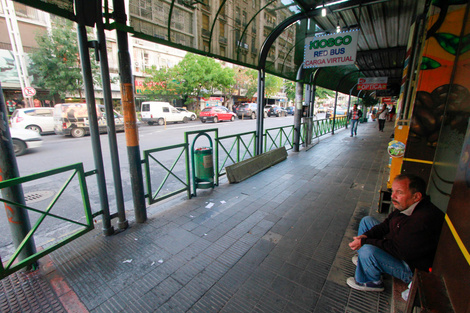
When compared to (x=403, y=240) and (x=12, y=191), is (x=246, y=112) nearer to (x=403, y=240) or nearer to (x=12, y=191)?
(x=12, y=191)

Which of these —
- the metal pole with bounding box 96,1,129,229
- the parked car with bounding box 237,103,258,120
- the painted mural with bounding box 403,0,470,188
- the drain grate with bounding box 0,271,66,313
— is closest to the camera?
the drain grate with bounding box 0,271,66,313

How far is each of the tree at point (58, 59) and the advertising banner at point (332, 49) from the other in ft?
52.2

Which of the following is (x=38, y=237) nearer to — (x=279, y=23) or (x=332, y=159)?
(x=279, y=23)

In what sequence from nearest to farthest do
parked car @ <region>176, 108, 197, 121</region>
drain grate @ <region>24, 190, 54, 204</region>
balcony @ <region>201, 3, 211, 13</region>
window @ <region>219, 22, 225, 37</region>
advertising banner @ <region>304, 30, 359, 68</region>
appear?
1. drain grate @ <region>24, 190, 54, 204</region>
2. balcony @ <region>201, 3, 211, 13</region>
3. window @ <region>219, 22, 225, 37</region>
4. advertising banner @ <region>304, 30, 359, 68</region>
5. parked car @ <region>176, 108, 197, 121</region>

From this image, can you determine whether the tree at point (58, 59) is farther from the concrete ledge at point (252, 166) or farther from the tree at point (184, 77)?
the concrete ledge at point (252, 166)

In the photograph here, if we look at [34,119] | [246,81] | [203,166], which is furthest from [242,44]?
[246,81]

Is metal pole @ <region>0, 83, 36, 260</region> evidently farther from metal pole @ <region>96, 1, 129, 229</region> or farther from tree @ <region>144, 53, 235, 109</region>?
tree @ <region>144, 53, 235, 109</region>

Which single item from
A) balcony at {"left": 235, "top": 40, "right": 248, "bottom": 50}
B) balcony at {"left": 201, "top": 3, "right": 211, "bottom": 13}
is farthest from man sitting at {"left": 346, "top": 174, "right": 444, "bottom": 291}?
balcony at {"left": 235, "top": 40, "right": 248, "bottom": 50}

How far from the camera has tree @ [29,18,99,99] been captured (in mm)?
14789

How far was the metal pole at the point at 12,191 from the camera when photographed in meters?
2.30

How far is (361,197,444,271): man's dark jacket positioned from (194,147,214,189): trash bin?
3.35 meters

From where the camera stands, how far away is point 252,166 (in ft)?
20.5

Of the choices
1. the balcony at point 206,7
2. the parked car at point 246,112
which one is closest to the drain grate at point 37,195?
the balcony at point 206,7

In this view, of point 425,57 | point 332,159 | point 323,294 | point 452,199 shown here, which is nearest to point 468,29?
point 425,57
